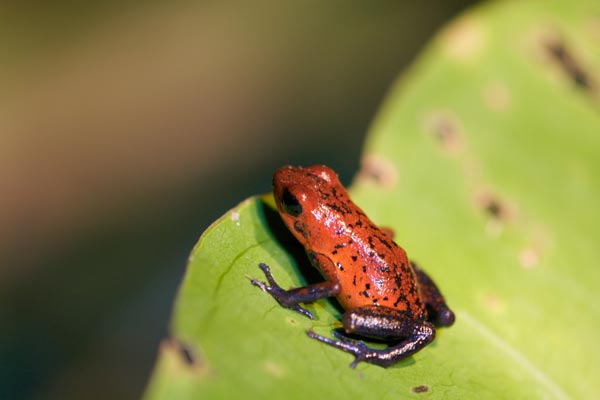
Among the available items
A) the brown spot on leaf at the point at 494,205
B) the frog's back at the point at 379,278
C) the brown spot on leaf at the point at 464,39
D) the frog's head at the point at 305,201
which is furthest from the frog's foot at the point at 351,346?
the brown spot on leaf at the point at 464,39

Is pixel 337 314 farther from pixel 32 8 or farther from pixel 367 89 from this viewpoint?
pixel 32 8

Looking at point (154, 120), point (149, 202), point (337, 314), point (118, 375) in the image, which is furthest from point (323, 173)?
point (154, 120)

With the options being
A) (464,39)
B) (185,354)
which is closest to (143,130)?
(464,39)

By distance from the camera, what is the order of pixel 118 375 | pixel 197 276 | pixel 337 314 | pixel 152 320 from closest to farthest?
pixel 197 276 < pixel 337 314 < pixel 118 375 < pixel 152 320

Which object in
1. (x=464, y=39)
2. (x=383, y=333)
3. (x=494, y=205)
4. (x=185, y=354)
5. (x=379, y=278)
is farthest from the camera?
(x=464, y=39)

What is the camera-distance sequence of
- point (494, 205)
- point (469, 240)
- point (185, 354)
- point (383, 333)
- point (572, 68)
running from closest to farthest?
point (185, 354)
point (383, 333)
point (469, 240)
point (494, 205)
point (572, 68)

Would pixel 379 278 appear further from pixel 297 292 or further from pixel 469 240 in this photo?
pixel 469 240
